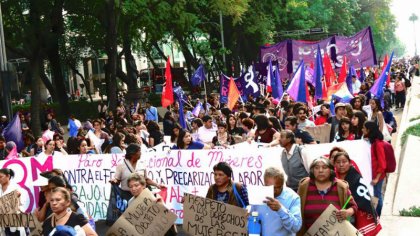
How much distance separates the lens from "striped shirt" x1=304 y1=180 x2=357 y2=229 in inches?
249

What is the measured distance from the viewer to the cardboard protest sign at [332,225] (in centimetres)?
623

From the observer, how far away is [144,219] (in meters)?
7.11

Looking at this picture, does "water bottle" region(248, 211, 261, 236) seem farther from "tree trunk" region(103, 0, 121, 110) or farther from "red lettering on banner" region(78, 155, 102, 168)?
"tree trunk" region(103, 0, 121, 110)

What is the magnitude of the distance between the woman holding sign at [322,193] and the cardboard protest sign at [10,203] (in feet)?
10.0

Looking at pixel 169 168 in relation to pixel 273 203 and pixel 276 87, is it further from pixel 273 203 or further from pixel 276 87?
pixel 276 87

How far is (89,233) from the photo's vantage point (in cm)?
592

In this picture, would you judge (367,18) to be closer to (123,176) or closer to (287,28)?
(287,28)

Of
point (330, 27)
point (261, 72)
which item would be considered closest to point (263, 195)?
point (261, 72)

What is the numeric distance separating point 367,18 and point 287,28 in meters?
Result: 23.6

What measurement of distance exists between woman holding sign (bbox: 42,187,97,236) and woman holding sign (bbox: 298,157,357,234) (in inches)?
69.1

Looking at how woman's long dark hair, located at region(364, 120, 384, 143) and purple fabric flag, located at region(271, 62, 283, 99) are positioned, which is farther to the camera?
purple fabric flag, located at region(271, 62, 283, 99)

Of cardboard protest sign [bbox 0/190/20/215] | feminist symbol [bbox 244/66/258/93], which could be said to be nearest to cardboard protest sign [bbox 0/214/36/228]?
cardboard protest sign [bbox 0/190/20/215]

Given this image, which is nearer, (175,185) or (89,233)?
(89,233)

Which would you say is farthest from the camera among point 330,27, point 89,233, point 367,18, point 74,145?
point 367,18
